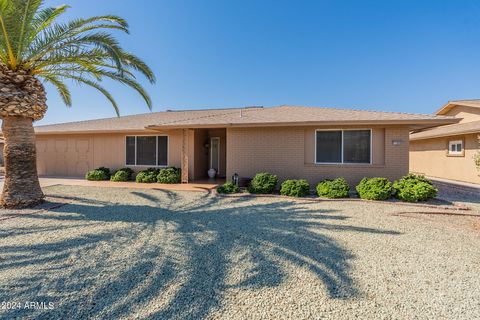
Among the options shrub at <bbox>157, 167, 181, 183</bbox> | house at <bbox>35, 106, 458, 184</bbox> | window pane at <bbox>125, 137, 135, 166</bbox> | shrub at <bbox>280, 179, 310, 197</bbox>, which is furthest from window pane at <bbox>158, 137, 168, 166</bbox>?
shrub at <bbox>280, 179, 310, 197</bbox>

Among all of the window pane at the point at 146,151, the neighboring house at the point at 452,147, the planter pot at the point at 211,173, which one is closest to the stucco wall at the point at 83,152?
the window pane at the point at 146,151

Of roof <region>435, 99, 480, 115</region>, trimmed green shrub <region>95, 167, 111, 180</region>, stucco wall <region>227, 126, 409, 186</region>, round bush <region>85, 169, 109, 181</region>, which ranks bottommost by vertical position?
round bush <region>85, 169, 109, 181</region>

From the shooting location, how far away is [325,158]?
9.67 meters

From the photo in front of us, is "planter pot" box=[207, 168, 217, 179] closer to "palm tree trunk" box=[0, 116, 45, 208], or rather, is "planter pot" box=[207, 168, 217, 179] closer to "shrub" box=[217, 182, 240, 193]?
"shrub" box=[217, 182, 240, 193]

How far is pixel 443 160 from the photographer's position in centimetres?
1449

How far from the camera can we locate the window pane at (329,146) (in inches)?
375

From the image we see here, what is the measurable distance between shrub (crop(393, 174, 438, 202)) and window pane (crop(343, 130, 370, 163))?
171cm

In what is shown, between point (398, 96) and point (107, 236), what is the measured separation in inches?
828

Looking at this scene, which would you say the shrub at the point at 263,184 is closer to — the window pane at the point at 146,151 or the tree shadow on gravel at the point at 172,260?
the tree shadow on gravel at the point at 172,260

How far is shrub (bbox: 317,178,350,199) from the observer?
8156 millimetres

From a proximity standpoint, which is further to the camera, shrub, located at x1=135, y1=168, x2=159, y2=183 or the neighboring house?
the neighboring house

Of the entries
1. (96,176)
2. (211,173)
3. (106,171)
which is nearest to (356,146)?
(211,173)

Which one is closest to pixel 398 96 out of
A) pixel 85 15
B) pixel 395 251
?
pixel 395 251

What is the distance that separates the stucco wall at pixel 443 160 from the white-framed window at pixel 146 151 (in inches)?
653
